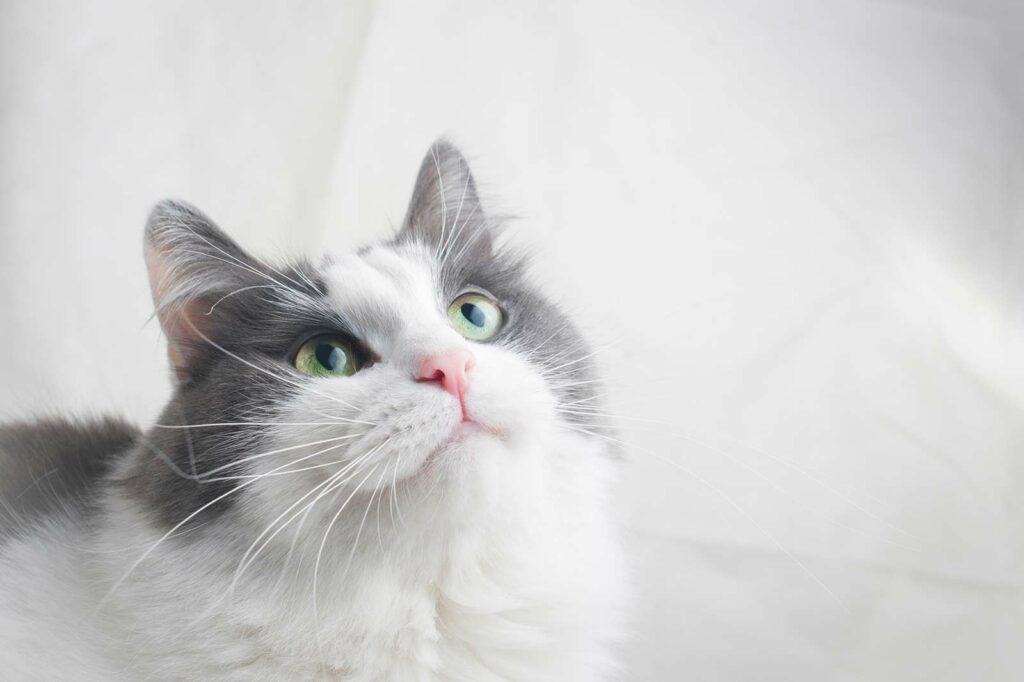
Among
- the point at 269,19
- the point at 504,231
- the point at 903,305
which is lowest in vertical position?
the point at 504,231

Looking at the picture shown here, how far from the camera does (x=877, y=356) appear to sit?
4.75 ft

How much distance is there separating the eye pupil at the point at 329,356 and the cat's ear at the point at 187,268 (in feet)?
0.53

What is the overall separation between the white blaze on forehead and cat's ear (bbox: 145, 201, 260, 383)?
0.40 ft

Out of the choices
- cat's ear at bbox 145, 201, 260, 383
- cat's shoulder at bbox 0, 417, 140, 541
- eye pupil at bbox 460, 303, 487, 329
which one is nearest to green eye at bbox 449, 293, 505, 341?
eye pupil at bbox 460, 303, 487, 329

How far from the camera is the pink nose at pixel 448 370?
87cm

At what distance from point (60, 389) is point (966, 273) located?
4.57ft

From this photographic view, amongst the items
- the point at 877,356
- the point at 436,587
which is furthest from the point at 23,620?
the point at 877,356

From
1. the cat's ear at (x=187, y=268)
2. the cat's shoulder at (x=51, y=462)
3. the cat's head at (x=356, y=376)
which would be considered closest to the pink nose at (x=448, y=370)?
the cat's head at (x=356, y=376)

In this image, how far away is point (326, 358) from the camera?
0.99 metres

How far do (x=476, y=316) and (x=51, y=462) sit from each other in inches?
23.5

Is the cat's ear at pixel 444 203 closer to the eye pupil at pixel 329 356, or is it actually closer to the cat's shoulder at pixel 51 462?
the eye pupil at pixel 329 356

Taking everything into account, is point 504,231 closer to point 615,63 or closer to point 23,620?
point 615,63

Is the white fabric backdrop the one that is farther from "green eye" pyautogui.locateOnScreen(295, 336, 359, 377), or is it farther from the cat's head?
"green eye" pyautogui.locateOnScreen(295, 336, 359, 377)

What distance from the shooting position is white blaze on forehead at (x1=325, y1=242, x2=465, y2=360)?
0.94 meters
